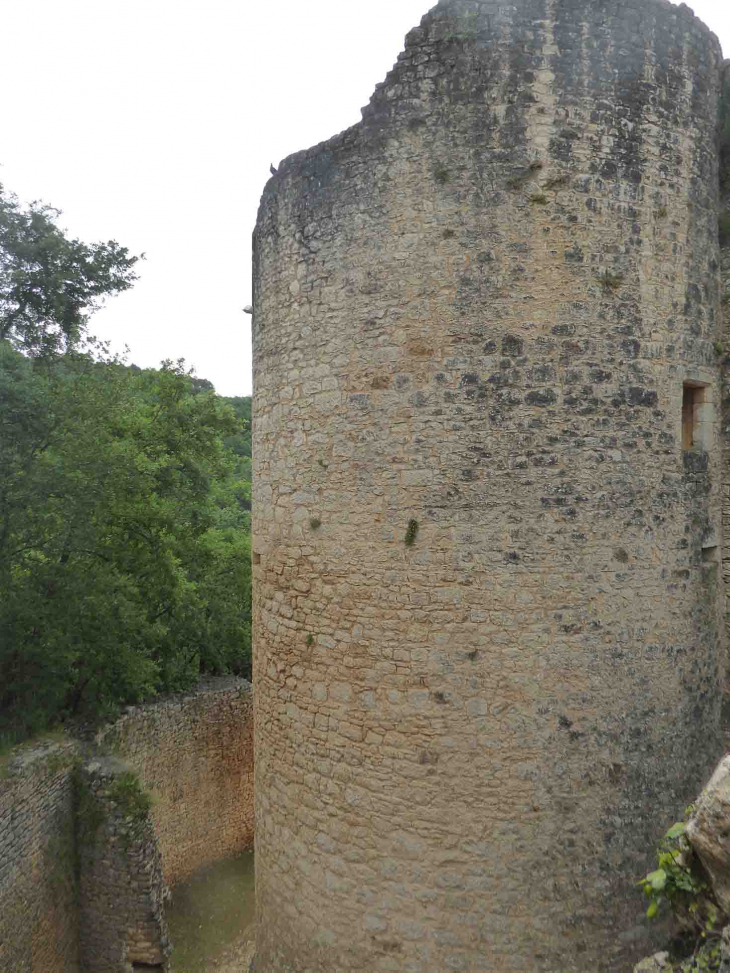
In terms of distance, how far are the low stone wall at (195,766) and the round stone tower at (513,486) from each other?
253 inches

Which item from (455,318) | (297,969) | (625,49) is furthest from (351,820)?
(625,49)

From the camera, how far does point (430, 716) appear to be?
5516 mm

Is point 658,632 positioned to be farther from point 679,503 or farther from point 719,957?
point 719,957

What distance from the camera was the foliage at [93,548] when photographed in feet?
34.1

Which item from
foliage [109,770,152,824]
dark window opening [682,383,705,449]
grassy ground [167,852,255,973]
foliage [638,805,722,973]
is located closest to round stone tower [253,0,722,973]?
dark window opening [682,383,705,449]

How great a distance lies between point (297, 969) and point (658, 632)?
3.99 meters

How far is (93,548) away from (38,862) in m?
4.41

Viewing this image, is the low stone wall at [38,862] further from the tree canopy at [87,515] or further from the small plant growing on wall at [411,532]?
the small plant growing on wall at [411,532]

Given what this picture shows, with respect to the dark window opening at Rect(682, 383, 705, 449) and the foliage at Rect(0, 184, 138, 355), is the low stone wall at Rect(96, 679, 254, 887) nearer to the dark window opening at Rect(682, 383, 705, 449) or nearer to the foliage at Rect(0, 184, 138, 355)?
the foliage at Rect(0, 184, 138, 355)

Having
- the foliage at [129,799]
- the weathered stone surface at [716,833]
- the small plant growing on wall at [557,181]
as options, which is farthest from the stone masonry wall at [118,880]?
the small plant growing on wall at [557,181]

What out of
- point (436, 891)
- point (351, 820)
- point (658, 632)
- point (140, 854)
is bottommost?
point (140, 854)

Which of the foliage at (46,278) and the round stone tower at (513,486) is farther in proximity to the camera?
the foliage at (46,278)

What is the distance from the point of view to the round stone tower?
17.7 ft

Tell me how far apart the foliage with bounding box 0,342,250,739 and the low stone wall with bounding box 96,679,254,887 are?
53 cm
